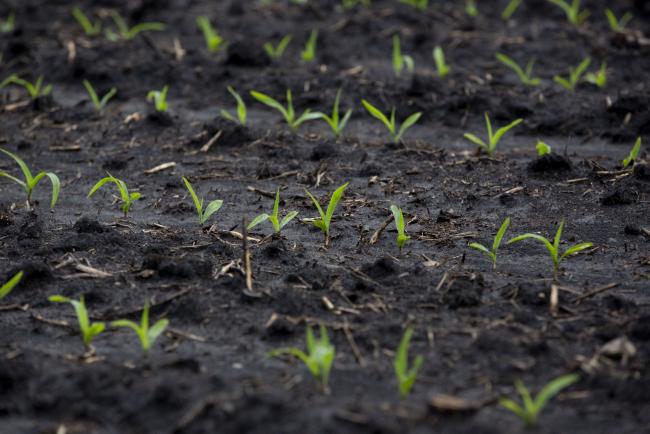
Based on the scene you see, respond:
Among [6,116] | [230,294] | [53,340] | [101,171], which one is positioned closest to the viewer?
[53,340]

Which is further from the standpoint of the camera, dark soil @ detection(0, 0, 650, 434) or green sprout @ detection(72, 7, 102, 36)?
green sprout @ detection(72, 7, 102, 36)

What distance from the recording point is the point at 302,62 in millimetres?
6453

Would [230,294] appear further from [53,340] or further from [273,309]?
[53,340]

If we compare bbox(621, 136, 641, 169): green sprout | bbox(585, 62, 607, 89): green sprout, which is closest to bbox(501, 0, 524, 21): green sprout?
bbox(585, 62, 607, 89): green sprout

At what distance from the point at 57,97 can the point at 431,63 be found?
276 cm

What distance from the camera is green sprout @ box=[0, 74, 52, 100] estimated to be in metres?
5.80

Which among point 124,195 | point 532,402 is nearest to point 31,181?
point 124,195

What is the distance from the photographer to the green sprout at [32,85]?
5.80 m

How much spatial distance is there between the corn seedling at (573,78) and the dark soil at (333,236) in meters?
0.09

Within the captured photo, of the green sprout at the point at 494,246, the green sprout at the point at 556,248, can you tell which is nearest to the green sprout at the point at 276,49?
the green sprout at the point at 494,246

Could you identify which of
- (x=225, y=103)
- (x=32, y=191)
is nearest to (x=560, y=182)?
(x=225, y=103)

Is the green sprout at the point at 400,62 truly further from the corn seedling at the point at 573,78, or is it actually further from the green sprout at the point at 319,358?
the green sprout at the point at 319,358

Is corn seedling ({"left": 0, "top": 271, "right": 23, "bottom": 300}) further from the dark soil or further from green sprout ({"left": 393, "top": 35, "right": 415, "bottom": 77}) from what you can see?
green sprout ({"left": 393, "top": 35, "right": 415, "bottom": 77})

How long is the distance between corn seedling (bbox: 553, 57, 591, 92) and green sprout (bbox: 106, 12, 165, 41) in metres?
3.09
